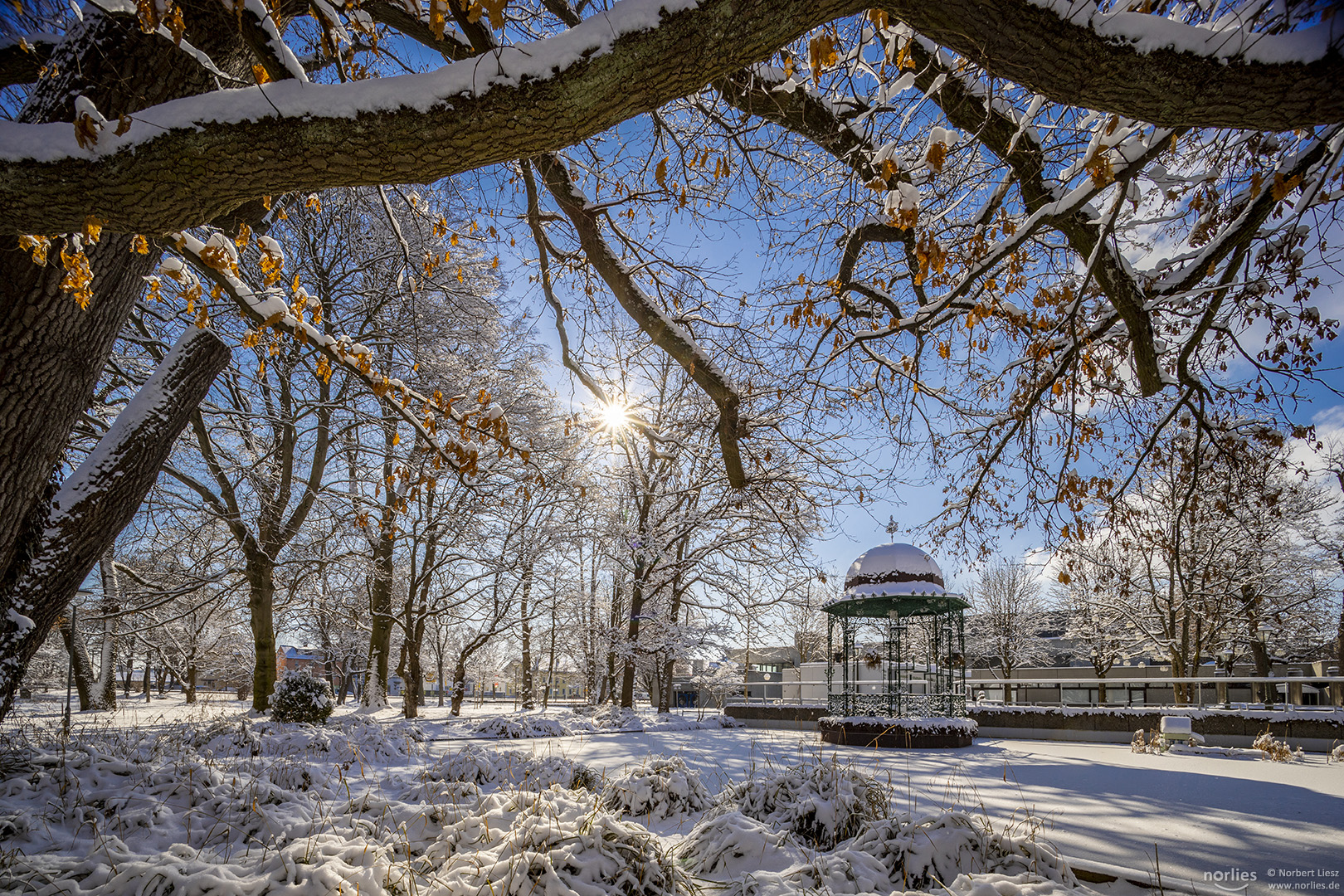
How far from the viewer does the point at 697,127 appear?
197 inches

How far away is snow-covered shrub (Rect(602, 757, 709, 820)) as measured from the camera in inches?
204

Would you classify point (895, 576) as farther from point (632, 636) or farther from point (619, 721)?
point (632, 636)

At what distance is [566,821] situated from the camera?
3.80m

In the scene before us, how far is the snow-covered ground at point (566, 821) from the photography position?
3205 mm

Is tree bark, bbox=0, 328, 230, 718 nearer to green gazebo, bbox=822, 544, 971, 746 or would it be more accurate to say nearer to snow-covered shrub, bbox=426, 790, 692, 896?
snow-covered shrub, bbox=426, 790, 692, 896

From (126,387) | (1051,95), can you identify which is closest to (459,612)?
(126,387)

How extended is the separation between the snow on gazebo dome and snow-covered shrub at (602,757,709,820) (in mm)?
7222

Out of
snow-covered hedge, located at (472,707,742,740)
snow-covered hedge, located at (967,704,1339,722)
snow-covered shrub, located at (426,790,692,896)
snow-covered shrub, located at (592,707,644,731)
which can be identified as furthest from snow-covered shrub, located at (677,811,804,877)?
snow-covered hedge, located at (967,704,1339,722)

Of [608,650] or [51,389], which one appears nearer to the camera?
[51,389]

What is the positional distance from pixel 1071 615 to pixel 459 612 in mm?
26972

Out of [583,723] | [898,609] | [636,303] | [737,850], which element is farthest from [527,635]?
[636,303]

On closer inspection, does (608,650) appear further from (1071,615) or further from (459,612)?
(1071,615)

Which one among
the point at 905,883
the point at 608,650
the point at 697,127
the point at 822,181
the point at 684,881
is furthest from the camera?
the point at 608,650

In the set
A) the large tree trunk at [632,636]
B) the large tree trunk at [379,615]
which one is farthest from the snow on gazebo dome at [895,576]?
the large tree trunk at [379,615]
